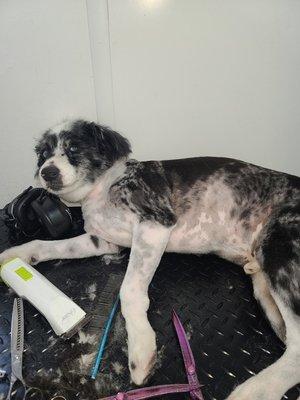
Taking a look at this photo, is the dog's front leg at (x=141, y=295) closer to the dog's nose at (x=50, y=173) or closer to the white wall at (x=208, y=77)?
the dog's nose at (x=50, y=173)

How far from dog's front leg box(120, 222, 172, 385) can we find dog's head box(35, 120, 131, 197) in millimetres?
310

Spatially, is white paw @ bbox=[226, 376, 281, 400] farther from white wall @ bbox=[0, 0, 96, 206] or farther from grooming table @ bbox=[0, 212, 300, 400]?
white wall @ bbox=[0, 0, 96, 206]

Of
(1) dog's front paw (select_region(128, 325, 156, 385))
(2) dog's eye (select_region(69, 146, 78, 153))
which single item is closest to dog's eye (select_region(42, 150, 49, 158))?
(2) dog's eye (select_region(69, 146, 78, 153))

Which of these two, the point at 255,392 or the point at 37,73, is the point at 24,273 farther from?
the point at 37,73

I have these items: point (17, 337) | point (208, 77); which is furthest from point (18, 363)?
point (208, 77)

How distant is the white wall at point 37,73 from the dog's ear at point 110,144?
35 cm

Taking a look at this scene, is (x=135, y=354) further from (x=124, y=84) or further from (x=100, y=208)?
(x=124, y=84)

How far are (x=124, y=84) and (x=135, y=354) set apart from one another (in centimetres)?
121

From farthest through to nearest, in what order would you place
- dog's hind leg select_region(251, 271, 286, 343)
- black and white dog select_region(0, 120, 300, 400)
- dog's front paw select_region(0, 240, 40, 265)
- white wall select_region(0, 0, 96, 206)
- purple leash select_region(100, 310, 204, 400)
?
1. white wall select_region(0, 0, 96, 206)
2. dog's front paw select_region(0, 240, 40, 265)
3. black and white dog select_region(0, 120, 300, 400)
4. dog's hind leg select_region(251, 271, 286, 343)
5. purple leash select_region(100, 310, 204, 400)

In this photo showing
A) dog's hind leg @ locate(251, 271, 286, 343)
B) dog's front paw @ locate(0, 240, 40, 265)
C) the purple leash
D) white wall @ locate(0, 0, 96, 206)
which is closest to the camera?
the purple leash

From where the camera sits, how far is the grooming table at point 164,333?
93 cm

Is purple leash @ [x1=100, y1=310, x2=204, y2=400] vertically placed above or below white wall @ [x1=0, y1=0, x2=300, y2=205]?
below

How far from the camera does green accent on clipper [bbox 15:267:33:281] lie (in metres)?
1.18

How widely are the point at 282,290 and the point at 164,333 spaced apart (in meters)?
0.39
